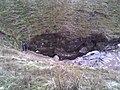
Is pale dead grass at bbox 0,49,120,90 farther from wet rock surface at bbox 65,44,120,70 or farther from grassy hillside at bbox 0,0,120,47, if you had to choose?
grassy hillside at bbox 0,0,120,47

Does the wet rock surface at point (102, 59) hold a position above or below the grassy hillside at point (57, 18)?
below

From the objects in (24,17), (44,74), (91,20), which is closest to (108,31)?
(91,20)

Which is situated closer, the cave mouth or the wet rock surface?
the wet rock surface

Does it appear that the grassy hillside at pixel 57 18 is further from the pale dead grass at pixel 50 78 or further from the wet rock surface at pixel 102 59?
the pale dead grass at pixel 50 78

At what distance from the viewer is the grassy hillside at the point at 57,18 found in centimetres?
301

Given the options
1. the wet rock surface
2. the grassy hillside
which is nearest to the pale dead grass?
the wet rock surface

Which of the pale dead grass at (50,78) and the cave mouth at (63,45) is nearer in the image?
the pale dead grass at (50,78)

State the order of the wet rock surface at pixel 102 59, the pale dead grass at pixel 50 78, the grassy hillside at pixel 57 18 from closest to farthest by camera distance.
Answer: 1. the pale dead grass at pixel 50 78
2. the wet rock surface at pixel 102 59
3. the grassy hillside at pixel 57 18

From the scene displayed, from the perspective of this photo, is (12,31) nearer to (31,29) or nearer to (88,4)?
(31,29)

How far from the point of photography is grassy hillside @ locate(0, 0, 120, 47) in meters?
3.01

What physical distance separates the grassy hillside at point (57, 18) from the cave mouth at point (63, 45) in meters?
0.06

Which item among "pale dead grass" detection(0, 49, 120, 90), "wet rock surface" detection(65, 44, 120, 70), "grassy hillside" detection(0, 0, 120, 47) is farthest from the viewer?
"grassy hillside" detection(0, 0, 120, 47)

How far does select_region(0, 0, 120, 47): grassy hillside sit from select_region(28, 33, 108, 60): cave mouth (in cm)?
6

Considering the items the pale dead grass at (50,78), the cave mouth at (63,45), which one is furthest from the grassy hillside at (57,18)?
the pale dead grass at (50,78)
